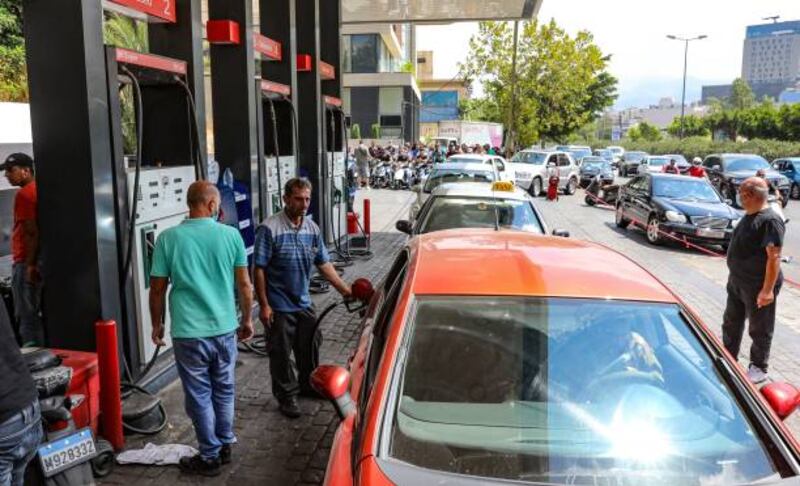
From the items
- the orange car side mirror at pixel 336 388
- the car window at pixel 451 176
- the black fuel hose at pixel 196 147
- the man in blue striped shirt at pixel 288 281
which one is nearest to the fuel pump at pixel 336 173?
the car window at pixel 451 176

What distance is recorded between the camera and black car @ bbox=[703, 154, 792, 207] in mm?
24250

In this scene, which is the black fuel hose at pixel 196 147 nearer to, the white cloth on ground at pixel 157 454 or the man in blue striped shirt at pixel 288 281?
the man in blue striped shirt at pixel 288 281

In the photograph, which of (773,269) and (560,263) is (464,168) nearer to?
(773,269)

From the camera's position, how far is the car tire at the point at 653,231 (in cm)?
1466

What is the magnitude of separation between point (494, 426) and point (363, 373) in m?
0.74

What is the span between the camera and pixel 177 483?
13.5 ft

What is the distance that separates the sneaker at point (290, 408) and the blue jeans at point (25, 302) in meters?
2.25

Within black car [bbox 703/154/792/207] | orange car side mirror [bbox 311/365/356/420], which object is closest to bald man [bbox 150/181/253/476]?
orange car side mirror [bbox 311/365/356/420]

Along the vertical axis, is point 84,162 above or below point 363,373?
above

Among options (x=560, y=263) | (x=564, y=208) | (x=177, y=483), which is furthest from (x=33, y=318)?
(x=564, y=208)

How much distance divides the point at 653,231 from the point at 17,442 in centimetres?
1409

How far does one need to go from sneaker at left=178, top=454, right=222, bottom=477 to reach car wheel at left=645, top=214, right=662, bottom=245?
490 inches

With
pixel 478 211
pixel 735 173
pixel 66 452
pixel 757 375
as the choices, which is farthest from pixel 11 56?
pixel 735 173

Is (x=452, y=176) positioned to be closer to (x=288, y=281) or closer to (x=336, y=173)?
(x=336, y=173)
